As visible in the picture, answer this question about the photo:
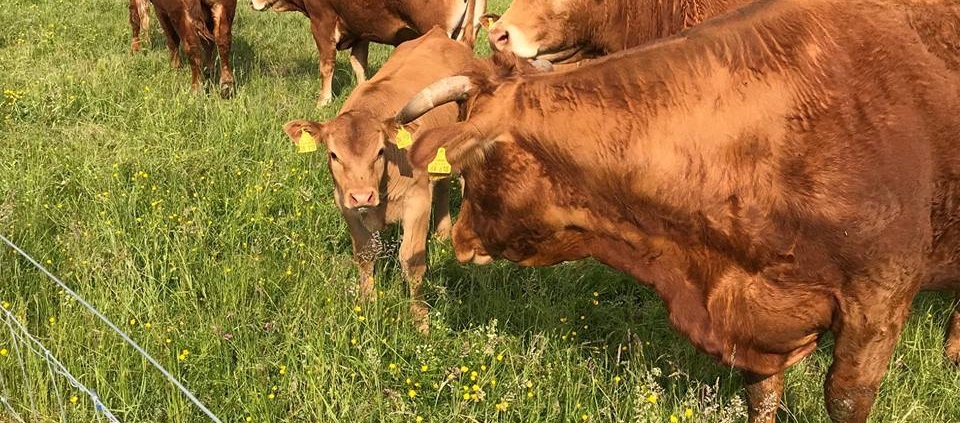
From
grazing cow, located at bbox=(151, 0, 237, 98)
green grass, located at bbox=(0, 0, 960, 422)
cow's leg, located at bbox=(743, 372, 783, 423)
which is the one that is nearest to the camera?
cow's leg, located at bbox=(743, 372, 783, 423)

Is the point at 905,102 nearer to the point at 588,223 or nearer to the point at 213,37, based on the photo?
the point at 588,223

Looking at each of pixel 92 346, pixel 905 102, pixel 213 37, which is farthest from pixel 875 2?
pixel 213 37

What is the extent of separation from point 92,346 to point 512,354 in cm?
191

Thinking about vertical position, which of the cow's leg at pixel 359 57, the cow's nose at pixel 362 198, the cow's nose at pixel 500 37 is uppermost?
the cow's nose at pixel 500 37

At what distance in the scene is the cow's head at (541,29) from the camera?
4.43m

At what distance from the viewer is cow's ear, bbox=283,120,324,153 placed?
3867 millimetres

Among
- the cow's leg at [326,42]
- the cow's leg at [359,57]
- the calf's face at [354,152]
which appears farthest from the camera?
the cow's leg at [359,57]

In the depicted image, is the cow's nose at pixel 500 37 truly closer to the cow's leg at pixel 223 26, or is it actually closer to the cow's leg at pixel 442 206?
the cow's leg at pixel 442 206

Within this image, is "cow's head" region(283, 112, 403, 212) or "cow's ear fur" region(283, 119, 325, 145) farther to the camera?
"cow's ear fur" region(283, 119, 325, 145)

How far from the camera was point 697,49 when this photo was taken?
→ 2414mm

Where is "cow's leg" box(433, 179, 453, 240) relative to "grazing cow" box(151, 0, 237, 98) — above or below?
below

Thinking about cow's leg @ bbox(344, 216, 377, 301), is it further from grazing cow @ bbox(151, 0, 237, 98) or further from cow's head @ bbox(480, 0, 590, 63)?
grazing cow @ bbox(151, 0, 237, 98)

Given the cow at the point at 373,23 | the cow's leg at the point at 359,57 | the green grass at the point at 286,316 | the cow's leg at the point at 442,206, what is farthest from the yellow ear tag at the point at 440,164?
the cow's leg at the point at 359,57

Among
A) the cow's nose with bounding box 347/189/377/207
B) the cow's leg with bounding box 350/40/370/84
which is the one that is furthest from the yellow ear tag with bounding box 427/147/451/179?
the cow's leg with bounding box 350/40/370/84
